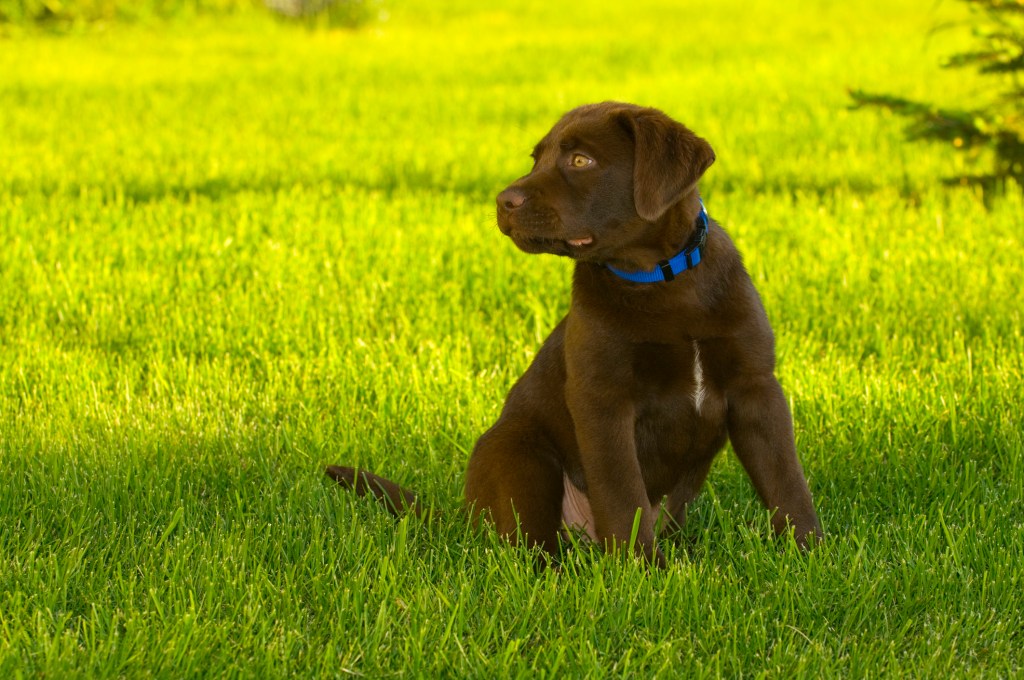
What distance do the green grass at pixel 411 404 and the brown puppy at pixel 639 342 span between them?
6.8 inches

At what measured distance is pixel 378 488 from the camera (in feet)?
12.6

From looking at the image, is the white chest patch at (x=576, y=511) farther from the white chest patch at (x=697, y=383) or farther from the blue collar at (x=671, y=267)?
the blue collar at (x=671, y=267)

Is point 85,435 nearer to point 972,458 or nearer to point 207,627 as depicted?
point 207,627

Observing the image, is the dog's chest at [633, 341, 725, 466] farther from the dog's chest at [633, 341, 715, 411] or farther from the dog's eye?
the dog's eye

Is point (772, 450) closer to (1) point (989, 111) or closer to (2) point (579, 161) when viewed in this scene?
(2) point (579, 161)

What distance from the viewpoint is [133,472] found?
408 cm

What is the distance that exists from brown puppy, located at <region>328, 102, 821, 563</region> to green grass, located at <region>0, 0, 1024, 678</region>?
17 centimetres

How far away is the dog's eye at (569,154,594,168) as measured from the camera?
347cm

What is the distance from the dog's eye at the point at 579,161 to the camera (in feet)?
11.4

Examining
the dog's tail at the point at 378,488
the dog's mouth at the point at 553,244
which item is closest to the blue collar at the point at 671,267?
the dog's mouth at the point at 553,244

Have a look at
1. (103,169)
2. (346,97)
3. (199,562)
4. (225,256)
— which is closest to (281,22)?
(346,97)

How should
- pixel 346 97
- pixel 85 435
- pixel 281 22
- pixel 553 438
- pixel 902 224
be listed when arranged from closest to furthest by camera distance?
pixel 553 438 → pixel 85 435 → pixel 902 224 → pixel 346 97 → pixel 281 22

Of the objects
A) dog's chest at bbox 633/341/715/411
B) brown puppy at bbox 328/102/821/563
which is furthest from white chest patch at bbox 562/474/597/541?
dog's chest at bbox 633/341/715/411

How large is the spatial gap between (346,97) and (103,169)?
12.1ft
